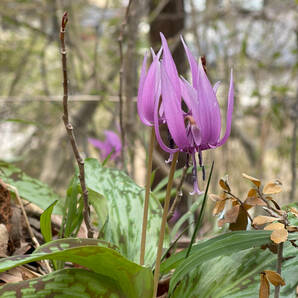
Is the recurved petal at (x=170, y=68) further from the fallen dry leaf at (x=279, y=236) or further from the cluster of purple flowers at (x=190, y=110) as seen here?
the fallen dry leaf at (x=279, y=236)

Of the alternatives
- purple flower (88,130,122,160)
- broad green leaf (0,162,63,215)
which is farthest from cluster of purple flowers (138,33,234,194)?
purple flower (88,130,122,160)

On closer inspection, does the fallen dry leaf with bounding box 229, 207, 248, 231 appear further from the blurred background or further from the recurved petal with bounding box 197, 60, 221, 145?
the blurred background

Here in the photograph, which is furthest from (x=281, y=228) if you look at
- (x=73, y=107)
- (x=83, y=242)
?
(x=73, y=107)

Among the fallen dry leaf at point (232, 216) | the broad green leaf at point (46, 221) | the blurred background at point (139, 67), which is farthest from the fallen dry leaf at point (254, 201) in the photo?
the blurred background at point (139, 67)

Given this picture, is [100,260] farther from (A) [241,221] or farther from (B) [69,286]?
(A) [241,221]

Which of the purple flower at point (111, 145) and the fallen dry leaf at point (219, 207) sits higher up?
the fallen dry leaf at point (219, 207)

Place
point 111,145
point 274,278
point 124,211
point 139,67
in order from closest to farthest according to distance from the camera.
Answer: point 274,278 < point 124,211 < point 111,145 < point 139,67

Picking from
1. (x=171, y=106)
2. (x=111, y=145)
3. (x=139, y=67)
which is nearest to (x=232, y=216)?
(x=171, y=106)
